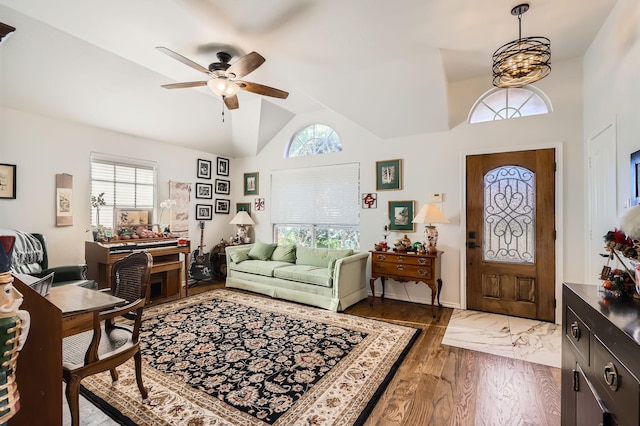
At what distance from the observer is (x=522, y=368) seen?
2.51 m

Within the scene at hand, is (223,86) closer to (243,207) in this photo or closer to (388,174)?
(388,174)

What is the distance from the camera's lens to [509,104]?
3877 mm

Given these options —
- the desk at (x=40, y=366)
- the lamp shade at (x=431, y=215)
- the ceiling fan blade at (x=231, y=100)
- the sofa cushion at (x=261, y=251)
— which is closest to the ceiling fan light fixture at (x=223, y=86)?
the ceiling fan blade at (x=231, y=100)

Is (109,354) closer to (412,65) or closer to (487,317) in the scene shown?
(412,65)

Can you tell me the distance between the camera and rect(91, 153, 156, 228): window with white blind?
4340 mm

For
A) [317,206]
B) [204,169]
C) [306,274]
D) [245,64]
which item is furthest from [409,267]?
[204,169]

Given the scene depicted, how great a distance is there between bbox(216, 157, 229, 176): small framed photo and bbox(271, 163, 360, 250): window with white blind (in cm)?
113

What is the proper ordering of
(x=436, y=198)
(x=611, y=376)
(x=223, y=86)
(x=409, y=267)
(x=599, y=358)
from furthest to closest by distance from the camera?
(x=436, y=198), (x=409, y=267), (x=223, y=86), (x=599, y=358), (x=611, y=376)

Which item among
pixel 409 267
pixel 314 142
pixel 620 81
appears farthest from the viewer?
pixel 314 142

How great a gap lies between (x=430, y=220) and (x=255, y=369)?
2.71 meters

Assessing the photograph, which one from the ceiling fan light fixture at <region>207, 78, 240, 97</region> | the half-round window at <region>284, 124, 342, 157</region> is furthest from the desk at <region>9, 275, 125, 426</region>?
the half-round window at <region>284, 124, 342, 157</region>

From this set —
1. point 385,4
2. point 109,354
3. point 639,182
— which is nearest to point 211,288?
point 109,354

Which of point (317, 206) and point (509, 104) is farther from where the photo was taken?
point (317, 206)

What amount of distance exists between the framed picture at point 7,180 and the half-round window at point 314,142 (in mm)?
3763
